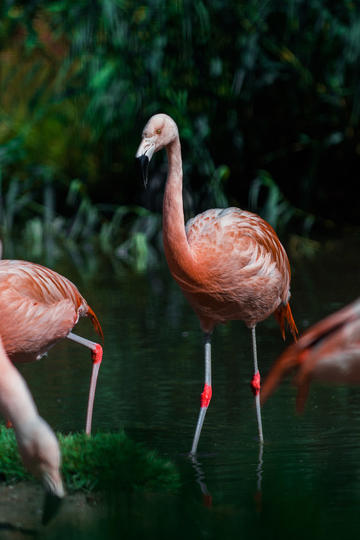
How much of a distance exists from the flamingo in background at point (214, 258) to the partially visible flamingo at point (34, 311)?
60 cm

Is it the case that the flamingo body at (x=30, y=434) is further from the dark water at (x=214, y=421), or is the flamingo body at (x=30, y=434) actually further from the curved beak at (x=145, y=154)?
the curved beak at (x=145, y=154)

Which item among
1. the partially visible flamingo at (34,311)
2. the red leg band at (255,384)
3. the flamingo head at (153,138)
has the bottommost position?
the red leg band at (255,384)

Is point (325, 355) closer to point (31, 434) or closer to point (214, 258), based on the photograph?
point (31, 434)

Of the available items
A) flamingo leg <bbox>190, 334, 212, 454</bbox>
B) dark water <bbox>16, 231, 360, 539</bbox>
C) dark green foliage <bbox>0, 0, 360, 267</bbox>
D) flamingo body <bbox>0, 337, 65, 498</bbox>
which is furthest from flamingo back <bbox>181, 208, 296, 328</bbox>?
dark green foliage <bbox>0, 0, 360, 267</bbox>

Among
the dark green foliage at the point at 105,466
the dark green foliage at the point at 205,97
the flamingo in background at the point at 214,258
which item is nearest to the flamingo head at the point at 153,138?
the flamingo in background at the point at 214,258

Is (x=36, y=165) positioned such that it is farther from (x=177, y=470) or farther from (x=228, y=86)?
(x=177, y=470)

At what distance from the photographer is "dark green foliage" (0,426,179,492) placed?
3924 mm

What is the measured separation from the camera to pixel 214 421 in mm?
5020

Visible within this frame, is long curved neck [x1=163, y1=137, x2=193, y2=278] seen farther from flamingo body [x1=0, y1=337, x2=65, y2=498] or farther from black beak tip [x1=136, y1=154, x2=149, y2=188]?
flamingo body [x1=0, y1=337, x2=65, y2=498]

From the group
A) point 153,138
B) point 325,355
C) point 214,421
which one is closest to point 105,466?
point 325,355

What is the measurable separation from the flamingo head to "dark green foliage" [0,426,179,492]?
1215 mm

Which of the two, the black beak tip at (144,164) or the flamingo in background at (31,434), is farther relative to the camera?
the black beak tip at (144,164)

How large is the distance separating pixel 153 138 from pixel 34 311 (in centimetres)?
98

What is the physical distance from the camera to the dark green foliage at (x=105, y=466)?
3.92 meters
